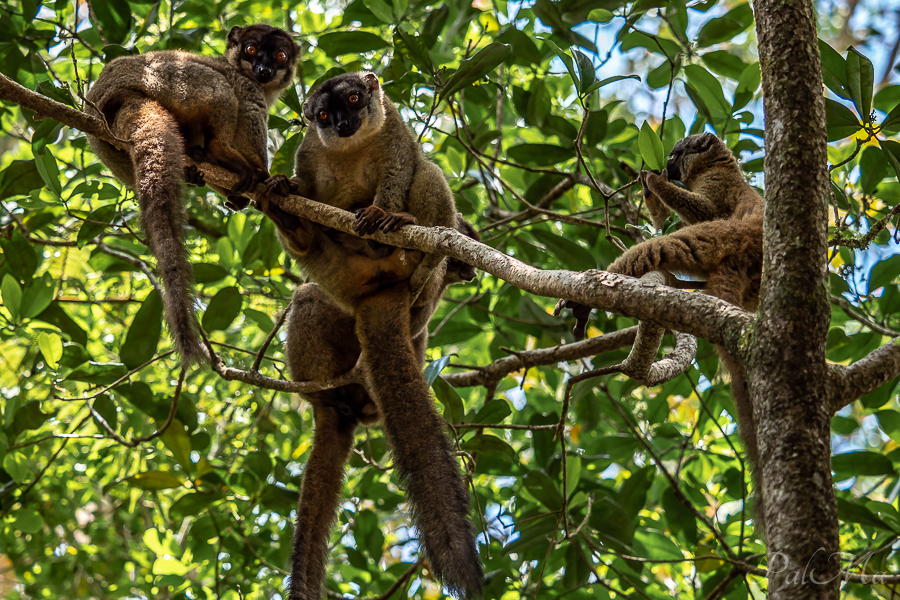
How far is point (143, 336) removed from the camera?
512cm

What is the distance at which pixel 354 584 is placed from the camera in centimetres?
638

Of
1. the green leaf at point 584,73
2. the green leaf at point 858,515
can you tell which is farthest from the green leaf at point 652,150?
the green leaf at point 858,515

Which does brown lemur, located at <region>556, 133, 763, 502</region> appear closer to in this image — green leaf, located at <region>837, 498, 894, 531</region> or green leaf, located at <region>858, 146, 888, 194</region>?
green leaf, located at <region>858, 146, 888, 194</region>

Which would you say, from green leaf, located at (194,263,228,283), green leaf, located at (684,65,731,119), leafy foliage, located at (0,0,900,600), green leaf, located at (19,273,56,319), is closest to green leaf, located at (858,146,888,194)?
leafy foliage, located at (0,0,900,600)

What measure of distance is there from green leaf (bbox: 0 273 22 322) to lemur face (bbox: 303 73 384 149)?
243 centimetres

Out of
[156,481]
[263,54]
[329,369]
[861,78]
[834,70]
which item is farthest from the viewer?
[263,54]

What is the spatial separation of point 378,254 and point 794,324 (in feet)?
10.1

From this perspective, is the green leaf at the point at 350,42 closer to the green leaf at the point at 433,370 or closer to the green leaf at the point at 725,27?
the green leaf at the point at 725,27

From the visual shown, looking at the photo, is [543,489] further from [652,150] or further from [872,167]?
[872,167]

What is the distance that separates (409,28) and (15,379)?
16.2 ft

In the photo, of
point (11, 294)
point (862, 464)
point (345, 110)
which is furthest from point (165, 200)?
point (862, 464)

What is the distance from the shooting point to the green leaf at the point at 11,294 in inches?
197

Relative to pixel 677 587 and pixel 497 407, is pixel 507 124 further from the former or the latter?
pixel 677 587

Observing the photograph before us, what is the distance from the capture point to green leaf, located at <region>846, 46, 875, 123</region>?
402 cm
